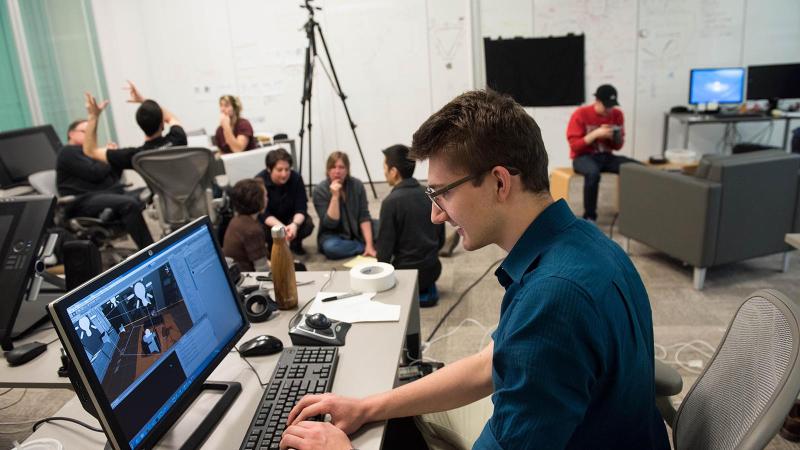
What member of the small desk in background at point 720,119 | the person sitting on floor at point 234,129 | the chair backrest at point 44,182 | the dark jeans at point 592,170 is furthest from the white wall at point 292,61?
the chair backrest at point 44,182

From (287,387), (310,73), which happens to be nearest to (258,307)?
(287,387)

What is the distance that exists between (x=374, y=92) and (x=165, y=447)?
5655mm

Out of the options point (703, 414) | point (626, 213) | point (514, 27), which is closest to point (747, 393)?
point (703, 414)

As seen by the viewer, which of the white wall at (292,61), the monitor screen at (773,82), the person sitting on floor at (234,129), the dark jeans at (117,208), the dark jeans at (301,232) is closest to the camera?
the dark jeans at (117,208)

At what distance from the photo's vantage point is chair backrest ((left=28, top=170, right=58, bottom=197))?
389 cm

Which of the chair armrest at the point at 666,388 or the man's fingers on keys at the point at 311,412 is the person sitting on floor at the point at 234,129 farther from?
the chair armrest at the point at 666,388

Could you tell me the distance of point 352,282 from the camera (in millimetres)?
1819

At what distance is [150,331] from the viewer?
110 cm

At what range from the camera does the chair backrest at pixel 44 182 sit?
389cm

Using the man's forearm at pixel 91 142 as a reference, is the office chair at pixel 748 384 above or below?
below

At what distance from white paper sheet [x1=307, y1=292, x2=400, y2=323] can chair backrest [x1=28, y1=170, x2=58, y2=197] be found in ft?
10.2

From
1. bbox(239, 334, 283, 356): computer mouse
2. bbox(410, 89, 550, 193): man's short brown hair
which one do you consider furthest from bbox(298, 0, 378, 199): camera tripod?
bbox(410, 89, 550, 193): man's short brown hair

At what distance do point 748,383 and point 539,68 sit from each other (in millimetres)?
5616

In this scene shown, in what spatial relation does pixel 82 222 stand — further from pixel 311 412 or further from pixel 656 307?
pixel 656 307
